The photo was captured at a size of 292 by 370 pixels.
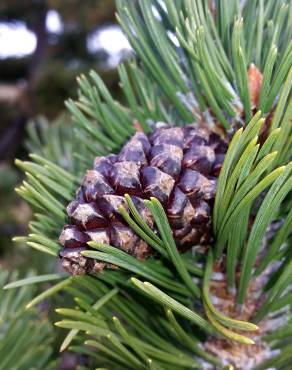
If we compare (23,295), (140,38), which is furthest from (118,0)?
(23,295)

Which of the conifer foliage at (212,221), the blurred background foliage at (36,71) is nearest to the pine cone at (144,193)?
the conifer foliage at (212,221)

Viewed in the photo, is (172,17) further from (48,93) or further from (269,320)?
(48,93)

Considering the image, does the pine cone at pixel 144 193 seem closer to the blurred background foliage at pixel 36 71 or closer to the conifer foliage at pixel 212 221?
the conifer foliage at pixel 212 221

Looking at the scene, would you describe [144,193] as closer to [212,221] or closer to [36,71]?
[212,221]

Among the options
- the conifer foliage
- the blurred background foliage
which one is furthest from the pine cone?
the blurred background foliage

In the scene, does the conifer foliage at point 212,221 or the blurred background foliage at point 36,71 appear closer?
the conifer foliage at point 212,221

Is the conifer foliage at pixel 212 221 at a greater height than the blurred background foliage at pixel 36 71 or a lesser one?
lesser

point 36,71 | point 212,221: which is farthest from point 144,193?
point 36,71
